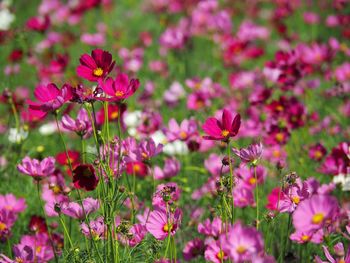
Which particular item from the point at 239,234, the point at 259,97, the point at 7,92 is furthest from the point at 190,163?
the point at 239,234

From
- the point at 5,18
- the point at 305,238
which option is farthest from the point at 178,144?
the point at 5,18

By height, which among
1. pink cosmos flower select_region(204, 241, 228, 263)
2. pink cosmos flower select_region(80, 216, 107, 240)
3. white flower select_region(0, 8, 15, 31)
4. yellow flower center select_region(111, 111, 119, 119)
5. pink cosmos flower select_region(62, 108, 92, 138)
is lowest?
white flower select_region(0, 8, 15, 31)

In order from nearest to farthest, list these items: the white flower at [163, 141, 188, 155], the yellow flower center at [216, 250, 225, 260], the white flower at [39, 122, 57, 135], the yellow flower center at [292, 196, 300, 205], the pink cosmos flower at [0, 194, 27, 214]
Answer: the yellow flower center at [216, 250, 225, 260]
the yellow flower center at [292, 196, 300, 205]
the pink cosmos flower at [0, 194, 27, 214]
the white flower at [163, 141, 188, 155]
the white flower at [39, 122, 57, 135]

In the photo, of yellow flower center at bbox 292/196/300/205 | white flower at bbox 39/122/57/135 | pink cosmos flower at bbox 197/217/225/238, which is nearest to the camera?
yellow flower center at bbox 292/196/300/205

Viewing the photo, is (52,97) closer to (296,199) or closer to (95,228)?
(95,228)

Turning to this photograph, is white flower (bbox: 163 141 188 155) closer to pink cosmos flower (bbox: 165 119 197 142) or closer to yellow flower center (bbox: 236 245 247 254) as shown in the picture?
pink cosmos flower (bbox: 165 119 197 142)

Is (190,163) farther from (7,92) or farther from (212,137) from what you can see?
(212,137)

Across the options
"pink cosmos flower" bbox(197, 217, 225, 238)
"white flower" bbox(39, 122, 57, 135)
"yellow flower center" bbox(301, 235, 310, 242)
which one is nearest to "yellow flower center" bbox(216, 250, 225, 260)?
"pink cosmos flower" bbox(197, 217, 225, 238)
